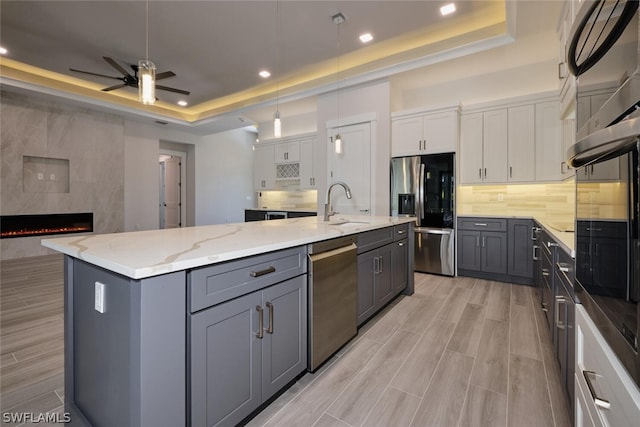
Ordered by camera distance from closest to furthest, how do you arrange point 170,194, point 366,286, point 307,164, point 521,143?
point 366,286 < point 521,143 < point 307,164 < point 170,194

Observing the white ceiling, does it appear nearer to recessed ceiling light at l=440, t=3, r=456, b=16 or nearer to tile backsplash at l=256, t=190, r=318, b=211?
recessed ceiling light at l=440, t=3, r=456, b=16

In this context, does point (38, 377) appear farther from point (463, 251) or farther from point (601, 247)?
point (463, 251)

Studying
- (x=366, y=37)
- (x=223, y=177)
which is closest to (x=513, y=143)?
(x=366, y=37)

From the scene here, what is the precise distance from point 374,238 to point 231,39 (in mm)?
3354

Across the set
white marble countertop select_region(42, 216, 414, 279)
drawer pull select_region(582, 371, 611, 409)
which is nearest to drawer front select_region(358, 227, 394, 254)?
white marble countertop select_region(42, 216, 414, 279)

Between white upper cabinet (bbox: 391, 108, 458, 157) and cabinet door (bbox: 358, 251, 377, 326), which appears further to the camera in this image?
white upper cabinet (bbox: 391, 108, 458, 157)

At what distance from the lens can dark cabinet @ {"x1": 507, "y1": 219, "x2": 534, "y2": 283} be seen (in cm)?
363

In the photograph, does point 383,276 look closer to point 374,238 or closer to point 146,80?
point 374,238

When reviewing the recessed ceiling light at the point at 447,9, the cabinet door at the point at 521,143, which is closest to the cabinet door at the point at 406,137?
the cabinet door at the point at 521,143

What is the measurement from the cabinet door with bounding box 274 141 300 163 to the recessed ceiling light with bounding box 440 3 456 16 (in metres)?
3.64

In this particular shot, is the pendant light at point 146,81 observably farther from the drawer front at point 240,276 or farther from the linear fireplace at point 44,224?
the linear fireplace at point 44,224

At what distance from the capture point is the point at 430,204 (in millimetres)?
4125

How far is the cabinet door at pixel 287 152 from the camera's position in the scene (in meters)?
6.36

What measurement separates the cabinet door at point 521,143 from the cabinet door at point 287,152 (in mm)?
3915
